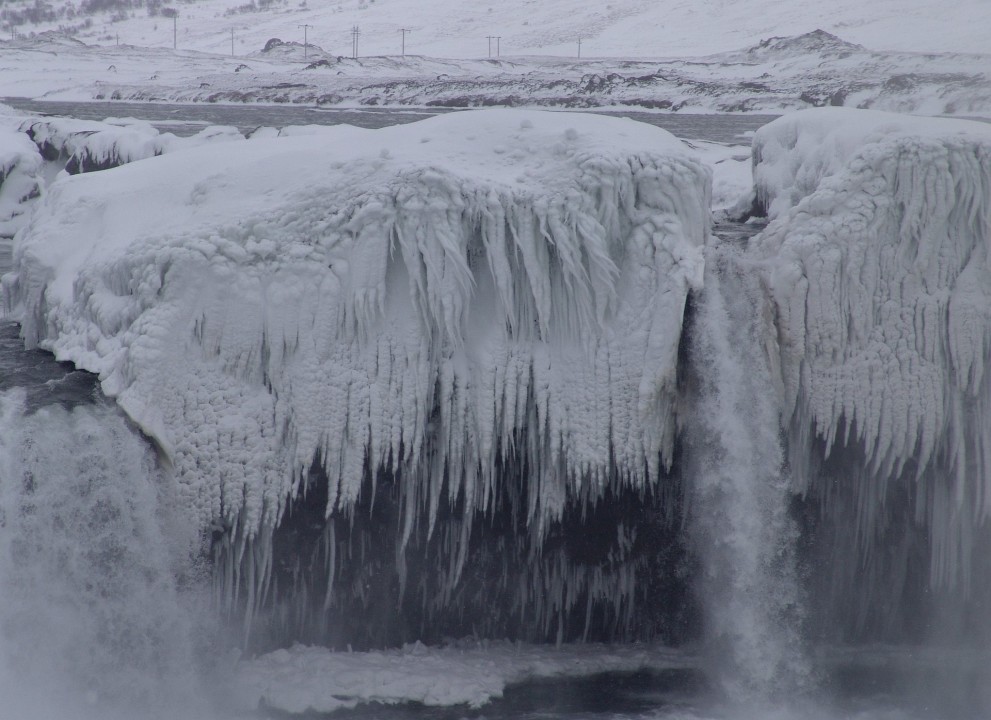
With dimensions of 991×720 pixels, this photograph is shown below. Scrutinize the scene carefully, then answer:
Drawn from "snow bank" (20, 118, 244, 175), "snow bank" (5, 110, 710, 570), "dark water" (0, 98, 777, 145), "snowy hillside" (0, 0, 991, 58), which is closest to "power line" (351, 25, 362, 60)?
"snowy hillside" (0, 0, 991, 58)

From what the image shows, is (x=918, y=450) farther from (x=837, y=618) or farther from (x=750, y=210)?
(x=750, y=210)

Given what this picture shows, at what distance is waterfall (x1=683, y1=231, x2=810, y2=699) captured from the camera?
5.73 meters

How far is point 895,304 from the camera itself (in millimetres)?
5695

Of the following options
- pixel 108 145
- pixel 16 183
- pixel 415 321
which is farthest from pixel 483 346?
pixel 16 183

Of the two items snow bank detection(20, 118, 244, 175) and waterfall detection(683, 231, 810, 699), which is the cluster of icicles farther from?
snow bank detection(20, 118, 244, 175)

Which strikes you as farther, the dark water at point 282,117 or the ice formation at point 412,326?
the dark water at point 282,117

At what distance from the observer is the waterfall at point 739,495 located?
225 inches

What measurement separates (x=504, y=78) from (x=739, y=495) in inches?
1656

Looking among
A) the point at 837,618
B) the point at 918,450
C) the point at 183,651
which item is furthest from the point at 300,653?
the point at 918,450

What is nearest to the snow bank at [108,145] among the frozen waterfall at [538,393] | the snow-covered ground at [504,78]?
the frozen waterfall at [538,393]

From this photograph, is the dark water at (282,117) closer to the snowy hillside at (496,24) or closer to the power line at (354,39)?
the snowy hillside at (496,24)

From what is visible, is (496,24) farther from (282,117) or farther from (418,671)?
(418,671)

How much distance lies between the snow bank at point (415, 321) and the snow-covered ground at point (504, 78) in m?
22.0

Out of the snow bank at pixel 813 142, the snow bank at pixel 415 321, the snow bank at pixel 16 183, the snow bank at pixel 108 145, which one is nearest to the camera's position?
the snow bank at pixel 415 321
